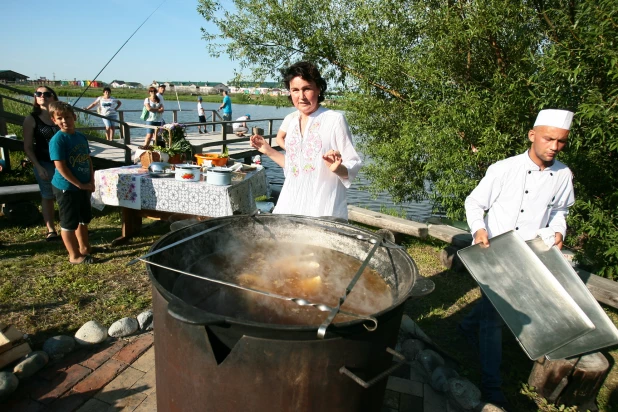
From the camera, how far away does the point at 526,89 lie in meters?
4.53

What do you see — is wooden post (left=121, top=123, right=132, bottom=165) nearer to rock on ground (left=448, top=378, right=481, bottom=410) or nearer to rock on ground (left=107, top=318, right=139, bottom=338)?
rock on ground (left=107, top=318, right=139, bottom=338)

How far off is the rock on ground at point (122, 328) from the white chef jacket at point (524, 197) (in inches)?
113

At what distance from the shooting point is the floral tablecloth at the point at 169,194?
456 centimetres

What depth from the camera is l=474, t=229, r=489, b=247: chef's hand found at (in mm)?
2481

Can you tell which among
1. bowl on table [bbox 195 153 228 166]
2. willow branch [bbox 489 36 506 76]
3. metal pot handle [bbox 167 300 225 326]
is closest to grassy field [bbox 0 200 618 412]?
bowl on table [bbox 195 153 228 166]

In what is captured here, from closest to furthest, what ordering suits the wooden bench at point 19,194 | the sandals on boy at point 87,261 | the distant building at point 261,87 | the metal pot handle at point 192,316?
the metal pot handle at point 192,316, the sandals on boy at point 87,261, the wooden bench at point 19,194, the distant building at point 261,87

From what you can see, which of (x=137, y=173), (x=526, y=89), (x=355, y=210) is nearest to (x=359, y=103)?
(x=355, y=210)

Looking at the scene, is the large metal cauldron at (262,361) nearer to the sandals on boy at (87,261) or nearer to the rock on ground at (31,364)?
the rock on ground at (31,364)

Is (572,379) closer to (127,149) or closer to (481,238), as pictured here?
(481,238)

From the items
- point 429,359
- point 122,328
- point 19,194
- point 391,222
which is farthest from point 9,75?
point 429,359

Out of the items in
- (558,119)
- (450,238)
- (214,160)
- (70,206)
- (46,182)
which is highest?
(558,119)

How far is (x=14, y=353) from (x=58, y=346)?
266 mm

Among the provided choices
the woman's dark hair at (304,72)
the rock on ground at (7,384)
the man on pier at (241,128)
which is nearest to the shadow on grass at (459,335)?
the woman's dark hair at (304,72)

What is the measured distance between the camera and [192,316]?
51.3 inches
